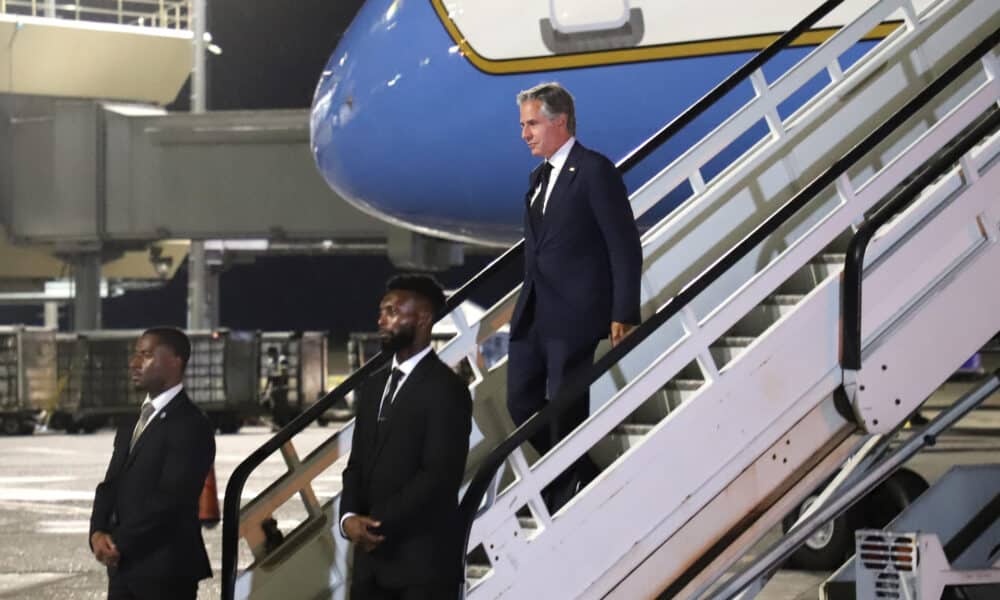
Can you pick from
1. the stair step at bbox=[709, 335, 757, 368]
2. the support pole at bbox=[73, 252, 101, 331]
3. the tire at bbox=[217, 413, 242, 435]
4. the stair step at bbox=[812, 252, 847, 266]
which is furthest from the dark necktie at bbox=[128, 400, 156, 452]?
the support pole at bbox=[73, 252, 101, 331]

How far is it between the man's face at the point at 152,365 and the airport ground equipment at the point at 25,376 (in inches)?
939

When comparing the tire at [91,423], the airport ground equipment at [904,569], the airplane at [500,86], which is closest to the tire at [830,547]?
the airplane at [500,86]

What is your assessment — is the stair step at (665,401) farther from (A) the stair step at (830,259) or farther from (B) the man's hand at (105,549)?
(B) the man's hand at (105,549)

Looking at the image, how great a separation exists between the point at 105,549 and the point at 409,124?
13.9ft

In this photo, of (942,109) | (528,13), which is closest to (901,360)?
(942,109)

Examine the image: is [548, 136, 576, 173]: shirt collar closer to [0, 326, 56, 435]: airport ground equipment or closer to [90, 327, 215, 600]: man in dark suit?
[90, 327, 215, 600]: man in dark suit

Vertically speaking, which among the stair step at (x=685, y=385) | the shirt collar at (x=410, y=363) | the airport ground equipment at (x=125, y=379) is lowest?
the airport ground equipment at (x=125, y=379)

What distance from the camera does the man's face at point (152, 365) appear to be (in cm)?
511

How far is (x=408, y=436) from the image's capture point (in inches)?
173

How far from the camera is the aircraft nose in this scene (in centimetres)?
854

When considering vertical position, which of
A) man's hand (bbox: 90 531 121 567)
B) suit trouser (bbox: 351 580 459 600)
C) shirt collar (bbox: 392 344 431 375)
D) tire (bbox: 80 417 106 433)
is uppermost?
shirt collar (bbox: 392 344 431 375)

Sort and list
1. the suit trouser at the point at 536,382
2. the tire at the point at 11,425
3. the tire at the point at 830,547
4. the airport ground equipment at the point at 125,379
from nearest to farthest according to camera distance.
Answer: the suit trouser at the point at 536,382 < the tire at the point at 830,547 < the tire at the point at 11,425 < the airport ground equipment at the point at 125,379

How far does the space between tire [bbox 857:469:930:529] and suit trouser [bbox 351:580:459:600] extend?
4349 millimetres

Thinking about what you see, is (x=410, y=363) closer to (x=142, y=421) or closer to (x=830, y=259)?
(x=142, y=421)
